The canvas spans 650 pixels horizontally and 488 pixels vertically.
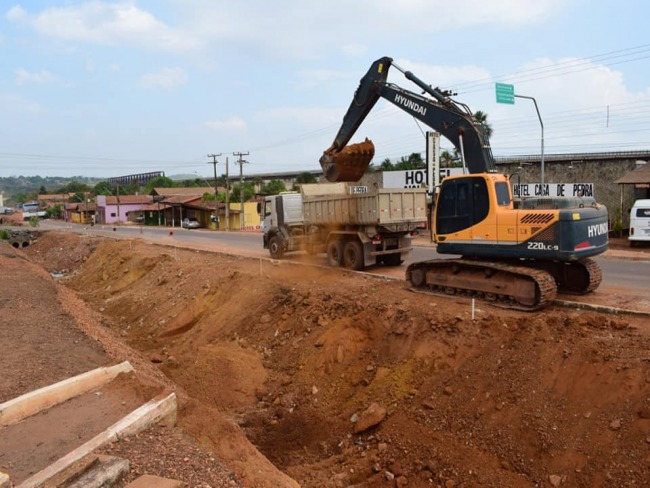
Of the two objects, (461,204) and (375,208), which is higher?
(461,204)

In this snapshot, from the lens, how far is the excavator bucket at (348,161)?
14.2 metres

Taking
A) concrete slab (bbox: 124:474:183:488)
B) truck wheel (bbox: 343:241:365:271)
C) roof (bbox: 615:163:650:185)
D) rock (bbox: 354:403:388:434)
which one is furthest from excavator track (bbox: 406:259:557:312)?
roof (bbox: 615:163:650:185)

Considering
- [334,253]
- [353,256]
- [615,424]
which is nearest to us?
[615,424]

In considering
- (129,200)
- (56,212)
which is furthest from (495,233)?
(56,212)

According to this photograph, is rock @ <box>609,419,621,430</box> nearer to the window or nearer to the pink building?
the window

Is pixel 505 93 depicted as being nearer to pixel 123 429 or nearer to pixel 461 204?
pixel 461 204

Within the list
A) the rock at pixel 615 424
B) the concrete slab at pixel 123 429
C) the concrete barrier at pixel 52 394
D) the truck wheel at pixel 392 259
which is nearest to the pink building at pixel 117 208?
the truck wheel at pixel 392 259

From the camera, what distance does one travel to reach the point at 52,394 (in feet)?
22.1

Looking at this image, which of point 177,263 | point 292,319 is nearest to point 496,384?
point 292,319

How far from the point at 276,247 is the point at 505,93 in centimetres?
1204

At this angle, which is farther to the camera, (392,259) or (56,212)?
(56,212)

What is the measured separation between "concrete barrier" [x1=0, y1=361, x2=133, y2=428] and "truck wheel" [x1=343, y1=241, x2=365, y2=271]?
8.66m

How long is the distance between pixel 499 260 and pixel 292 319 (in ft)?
15.7

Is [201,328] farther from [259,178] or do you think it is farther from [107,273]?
[259,178]
